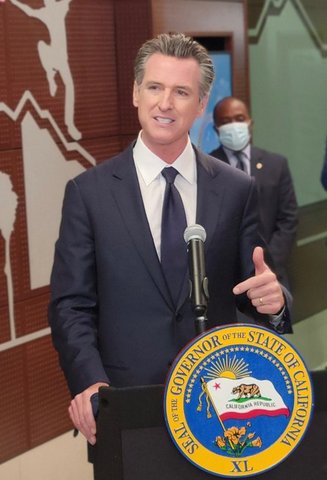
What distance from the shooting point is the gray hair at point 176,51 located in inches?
91.6

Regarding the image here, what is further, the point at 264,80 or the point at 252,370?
the point at 264,80

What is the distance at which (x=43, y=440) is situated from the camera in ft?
14.9

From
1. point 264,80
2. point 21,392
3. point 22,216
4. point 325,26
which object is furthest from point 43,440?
point 325,26

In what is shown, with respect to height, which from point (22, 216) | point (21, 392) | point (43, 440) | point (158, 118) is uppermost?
point (158, 118)

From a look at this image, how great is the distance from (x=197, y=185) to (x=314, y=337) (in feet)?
11.1

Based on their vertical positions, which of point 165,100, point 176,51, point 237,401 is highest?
point 176,51

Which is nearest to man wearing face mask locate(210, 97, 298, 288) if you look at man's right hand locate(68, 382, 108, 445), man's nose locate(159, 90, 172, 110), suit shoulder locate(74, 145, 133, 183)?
suit shoulder locate(74, 145, 133, 183)

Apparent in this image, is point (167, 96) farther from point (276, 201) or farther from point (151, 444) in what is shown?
point (276, 201)

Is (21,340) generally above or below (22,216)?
below

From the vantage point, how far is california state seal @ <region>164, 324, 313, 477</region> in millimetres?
1681

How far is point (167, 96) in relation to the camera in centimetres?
229

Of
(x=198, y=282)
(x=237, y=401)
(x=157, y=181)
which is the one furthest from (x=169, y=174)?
(x=237, y=401)

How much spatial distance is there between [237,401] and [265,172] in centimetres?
321

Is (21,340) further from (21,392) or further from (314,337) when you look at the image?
(314,337)
